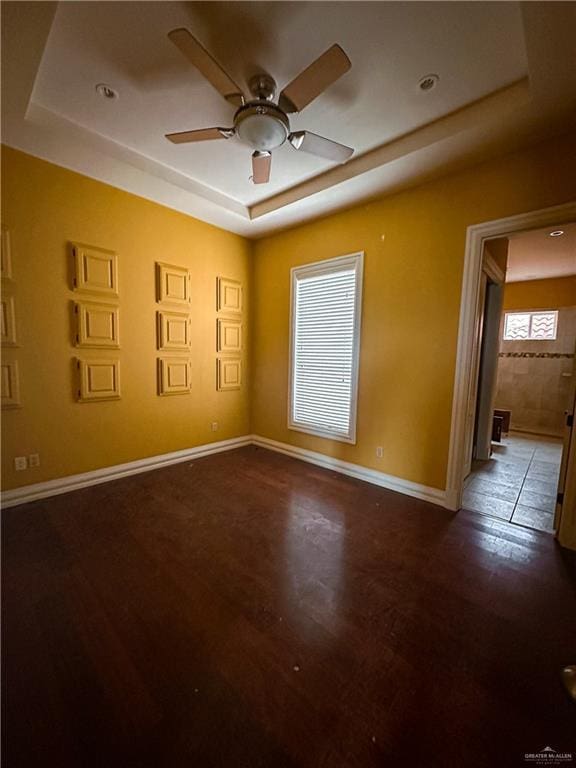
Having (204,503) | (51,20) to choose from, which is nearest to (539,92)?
(51,20)

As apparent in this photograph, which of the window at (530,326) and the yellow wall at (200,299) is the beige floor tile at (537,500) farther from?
the window at (530,326)

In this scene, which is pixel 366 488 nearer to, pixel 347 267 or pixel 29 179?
pixel 347 267

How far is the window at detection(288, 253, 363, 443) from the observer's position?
10.8 ft

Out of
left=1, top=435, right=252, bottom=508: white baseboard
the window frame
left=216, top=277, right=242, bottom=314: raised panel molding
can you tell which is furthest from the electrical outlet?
the window frame

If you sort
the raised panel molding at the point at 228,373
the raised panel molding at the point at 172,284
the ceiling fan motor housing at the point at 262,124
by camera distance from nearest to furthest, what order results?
the ceiling fan motor housing at the point at 262,124, the raised panel molding at the point at 172,284, the raised panel molding at the point at 228,373

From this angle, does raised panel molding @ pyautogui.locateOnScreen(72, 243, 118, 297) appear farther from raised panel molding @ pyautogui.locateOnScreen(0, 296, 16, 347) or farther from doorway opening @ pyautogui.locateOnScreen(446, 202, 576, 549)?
doorway opening @ pyautogui.locateOnScreen(446, 202, 576, 549)

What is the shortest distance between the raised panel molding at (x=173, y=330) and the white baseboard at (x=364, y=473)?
1.81 metres

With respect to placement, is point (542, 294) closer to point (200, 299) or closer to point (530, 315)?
point (530, 315)

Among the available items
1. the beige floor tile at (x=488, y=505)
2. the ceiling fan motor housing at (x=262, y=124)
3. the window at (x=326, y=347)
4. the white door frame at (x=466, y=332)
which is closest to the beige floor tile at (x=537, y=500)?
the beige floor tile at (x=488, y=505)

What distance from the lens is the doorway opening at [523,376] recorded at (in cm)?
285

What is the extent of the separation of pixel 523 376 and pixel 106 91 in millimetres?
7356

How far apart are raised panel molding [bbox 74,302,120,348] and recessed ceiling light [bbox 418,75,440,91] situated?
3.03 m

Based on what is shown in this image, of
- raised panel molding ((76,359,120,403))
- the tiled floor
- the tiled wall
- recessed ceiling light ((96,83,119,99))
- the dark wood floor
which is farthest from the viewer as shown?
the tiled wall

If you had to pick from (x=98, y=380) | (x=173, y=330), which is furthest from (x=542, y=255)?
(x=98, y=380)
